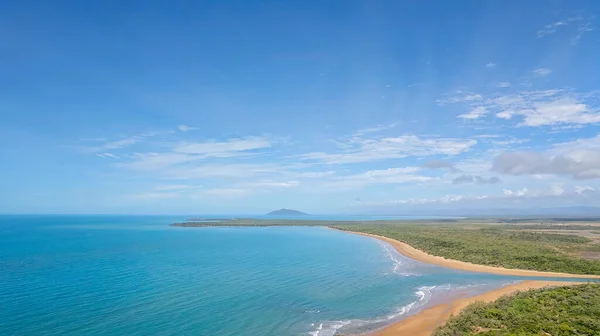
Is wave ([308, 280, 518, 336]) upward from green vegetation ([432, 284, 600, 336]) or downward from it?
downward

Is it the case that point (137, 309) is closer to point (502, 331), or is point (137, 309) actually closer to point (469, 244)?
point (502, 331)

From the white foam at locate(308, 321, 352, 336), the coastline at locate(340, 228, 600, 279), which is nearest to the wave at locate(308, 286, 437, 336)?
the white foam at locate(308, 321, 352, 336)

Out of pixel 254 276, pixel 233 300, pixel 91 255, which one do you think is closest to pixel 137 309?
pixel 233 300

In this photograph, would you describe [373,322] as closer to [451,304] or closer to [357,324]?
[357,324]

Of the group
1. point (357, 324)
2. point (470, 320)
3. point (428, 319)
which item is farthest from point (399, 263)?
point (470, 320)

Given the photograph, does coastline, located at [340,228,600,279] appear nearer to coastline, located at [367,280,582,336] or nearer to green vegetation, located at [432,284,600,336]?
coastline, located at [367,280,582,336]
